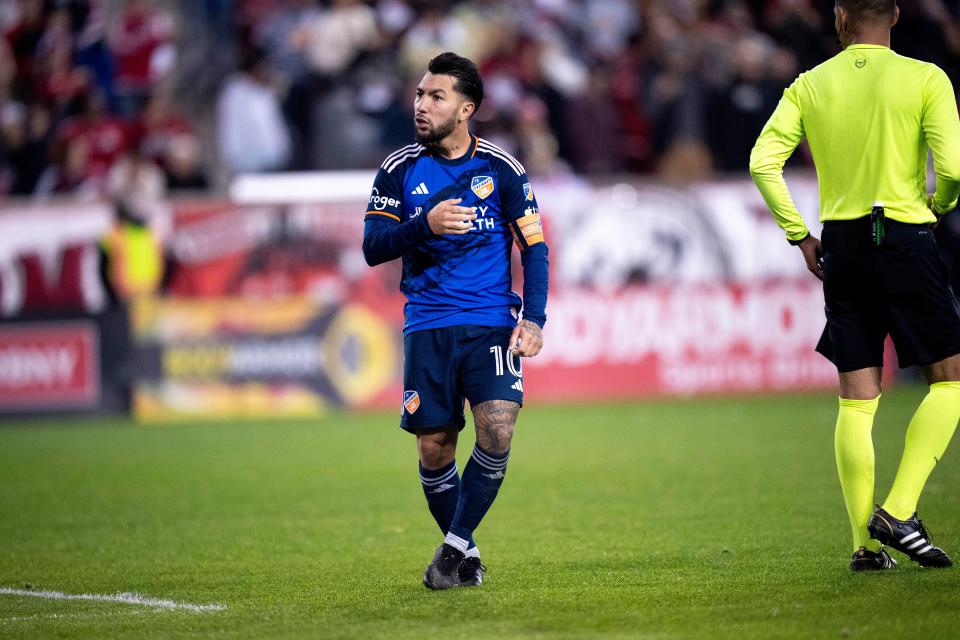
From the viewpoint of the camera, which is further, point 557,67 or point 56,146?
point 557,67

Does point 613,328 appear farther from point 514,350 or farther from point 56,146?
point 514,350

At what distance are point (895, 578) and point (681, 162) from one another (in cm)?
1168

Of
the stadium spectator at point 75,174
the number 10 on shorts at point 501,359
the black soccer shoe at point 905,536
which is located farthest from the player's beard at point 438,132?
the stadium spectator at point 75,174

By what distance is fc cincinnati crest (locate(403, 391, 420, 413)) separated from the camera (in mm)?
6027

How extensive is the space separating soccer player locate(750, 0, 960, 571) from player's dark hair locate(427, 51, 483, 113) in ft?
4.17

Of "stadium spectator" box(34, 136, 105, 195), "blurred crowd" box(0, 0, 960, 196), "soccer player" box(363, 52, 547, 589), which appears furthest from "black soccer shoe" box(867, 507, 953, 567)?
"stadium spectator" box(34, 136, 105, 195)

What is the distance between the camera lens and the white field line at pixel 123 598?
224 inches

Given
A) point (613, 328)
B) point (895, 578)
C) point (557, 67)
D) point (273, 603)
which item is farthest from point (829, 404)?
point (273, 603)

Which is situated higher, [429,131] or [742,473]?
[429,131]

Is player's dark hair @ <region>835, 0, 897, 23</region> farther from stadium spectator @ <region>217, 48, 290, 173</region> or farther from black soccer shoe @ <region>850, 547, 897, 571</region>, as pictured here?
stadium spectator @ <region>217, 48, 290, 173</region>

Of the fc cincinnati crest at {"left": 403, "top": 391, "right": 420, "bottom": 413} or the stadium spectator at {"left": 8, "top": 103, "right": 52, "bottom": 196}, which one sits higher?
the stadium spectator at {"left": 8, "top": 103, "right": 52, "bottom": 196}

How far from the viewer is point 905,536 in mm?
5785

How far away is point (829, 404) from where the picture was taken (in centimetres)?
1440

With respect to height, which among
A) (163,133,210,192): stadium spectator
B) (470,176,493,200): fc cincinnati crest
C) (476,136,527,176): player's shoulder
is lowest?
(470,176,493,200): fc cincinnati crest
